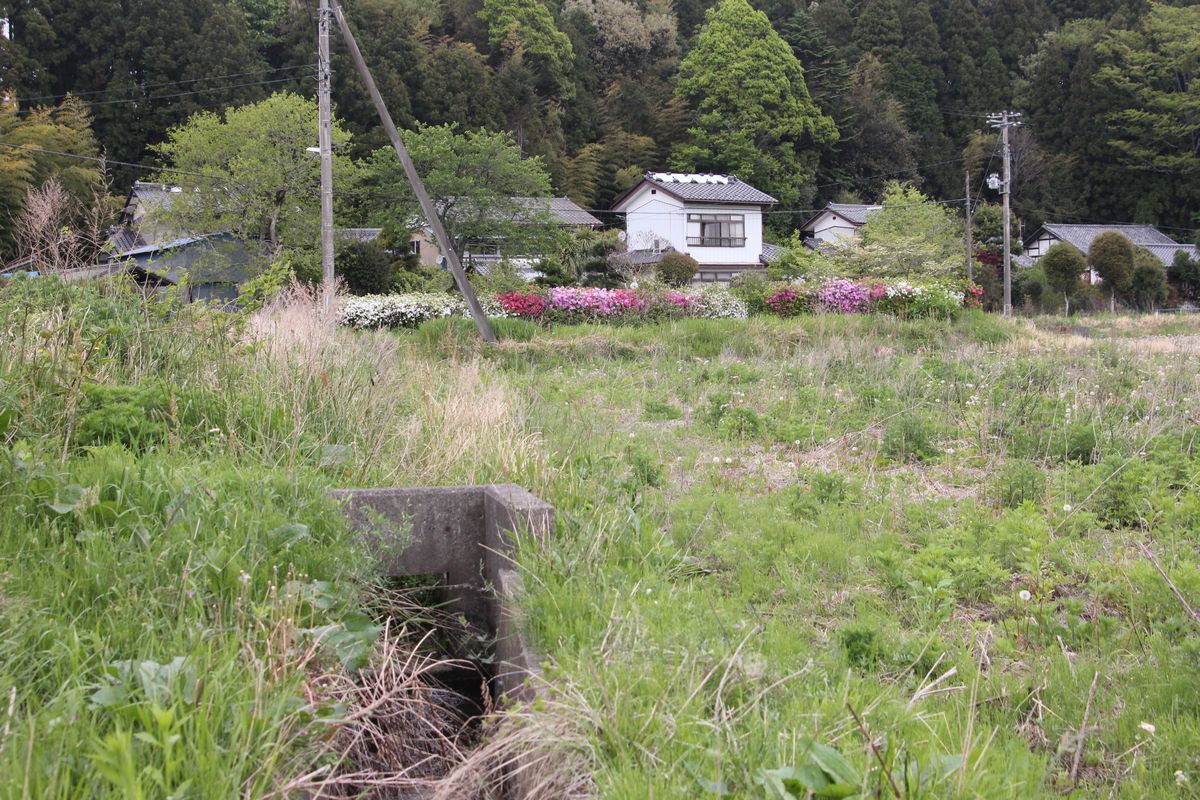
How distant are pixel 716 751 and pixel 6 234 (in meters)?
21.7

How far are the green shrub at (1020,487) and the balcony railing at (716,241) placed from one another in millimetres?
34412

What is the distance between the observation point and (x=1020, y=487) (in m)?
4.84

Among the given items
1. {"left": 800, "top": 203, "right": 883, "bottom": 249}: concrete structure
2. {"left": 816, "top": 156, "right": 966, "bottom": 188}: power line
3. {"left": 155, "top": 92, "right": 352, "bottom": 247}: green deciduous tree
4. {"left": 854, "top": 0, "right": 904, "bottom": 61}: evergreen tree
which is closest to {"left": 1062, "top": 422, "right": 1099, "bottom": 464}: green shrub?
{"left": 155, "top": 92, "right": 352, "bottom": 247}: green deciduous tree

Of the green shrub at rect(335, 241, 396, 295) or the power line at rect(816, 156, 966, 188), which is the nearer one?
the green shrub at rect(335, 241, 396, 295)

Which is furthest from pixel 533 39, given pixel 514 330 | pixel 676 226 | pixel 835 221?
pixel 514 330

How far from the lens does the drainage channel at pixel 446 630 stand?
2.70 m

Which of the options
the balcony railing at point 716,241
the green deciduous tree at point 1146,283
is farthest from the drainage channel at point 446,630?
the balcony railing at point 716,241

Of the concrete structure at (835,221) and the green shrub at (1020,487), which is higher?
the concrete structure at (835,221)

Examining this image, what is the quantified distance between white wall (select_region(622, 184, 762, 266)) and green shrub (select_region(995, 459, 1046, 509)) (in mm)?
33657

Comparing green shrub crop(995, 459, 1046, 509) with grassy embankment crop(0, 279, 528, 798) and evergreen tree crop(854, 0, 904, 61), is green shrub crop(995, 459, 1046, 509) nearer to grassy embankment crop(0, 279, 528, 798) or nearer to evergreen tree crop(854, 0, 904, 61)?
grassy embankment crop(0, 279, 528, 798)

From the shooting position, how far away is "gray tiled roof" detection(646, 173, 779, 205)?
1490 inches

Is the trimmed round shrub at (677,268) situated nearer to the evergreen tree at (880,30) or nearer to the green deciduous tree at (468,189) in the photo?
the green deciduous tree at (468,189)

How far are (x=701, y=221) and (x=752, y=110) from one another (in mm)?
10417

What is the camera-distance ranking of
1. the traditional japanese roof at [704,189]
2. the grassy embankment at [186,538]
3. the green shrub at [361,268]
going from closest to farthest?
the grassy embankment at [186,538] → the green shrub at [361,268] → the traditional japanese roof at [704,189]
